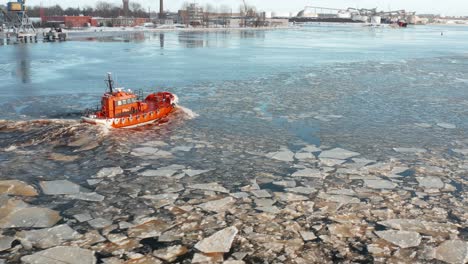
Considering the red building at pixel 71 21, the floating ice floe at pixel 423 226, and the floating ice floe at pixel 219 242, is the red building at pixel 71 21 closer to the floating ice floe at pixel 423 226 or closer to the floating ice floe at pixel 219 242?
the floating ice floe at pixel 219 242

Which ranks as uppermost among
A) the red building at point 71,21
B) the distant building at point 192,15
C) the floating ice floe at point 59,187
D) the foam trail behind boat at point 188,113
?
the distant building at point 192,15

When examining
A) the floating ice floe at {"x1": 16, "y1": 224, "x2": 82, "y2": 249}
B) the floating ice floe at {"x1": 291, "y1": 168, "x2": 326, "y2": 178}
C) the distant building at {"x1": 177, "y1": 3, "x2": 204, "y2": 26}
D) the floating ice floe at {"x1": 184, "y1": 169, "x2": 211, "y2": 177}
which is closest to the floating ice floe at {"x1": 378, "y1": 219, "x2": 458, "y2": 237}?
the floating ice floe at {"x1": 291, "y1": 168, "x2": 326, "y2": 178}

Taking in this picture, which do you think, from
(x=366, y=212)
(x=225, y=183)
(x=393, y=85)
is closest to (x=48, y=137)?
(x=225, y=183)

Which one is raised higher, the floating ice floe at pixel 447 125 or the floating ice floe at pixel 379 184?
the floating ice floe at pixel 447 125

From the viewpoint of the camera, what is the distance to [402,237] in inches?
294

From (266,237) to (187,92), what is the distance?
53.0ft

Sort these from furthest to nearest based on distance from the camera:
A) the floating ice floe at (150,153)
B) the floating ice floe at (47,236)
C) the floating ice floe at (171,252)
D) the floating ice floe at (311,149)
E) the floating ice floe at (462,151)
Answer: the floating ice floe at (311,149), the floating ice floe at (462,151), the floating ice floe at (150,153), the floating ice floe at (47,236), the floating ice floe at (171,252)

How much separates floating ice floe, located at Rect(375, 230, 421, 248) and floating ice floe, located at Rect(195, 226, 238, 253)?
2634 mm

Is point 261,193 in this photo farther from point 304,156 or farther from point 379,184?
point 304,156

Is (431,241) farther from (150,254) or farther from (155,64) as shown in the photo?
(155,64)

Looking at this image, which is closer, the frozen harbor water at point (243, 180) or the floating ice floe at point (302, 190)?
the frozen harbor water at point (243, 180)

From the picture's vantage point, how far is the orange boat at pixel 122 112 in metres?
15.2

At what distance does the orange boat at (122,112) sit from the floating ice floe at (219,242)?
8.89 metres

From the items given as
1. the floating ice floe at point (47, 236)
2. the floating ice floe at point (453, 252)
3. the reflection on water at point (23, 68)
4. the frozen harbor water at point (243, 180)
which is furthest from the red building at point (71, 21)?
the floating ice floe at point (453, 252)
